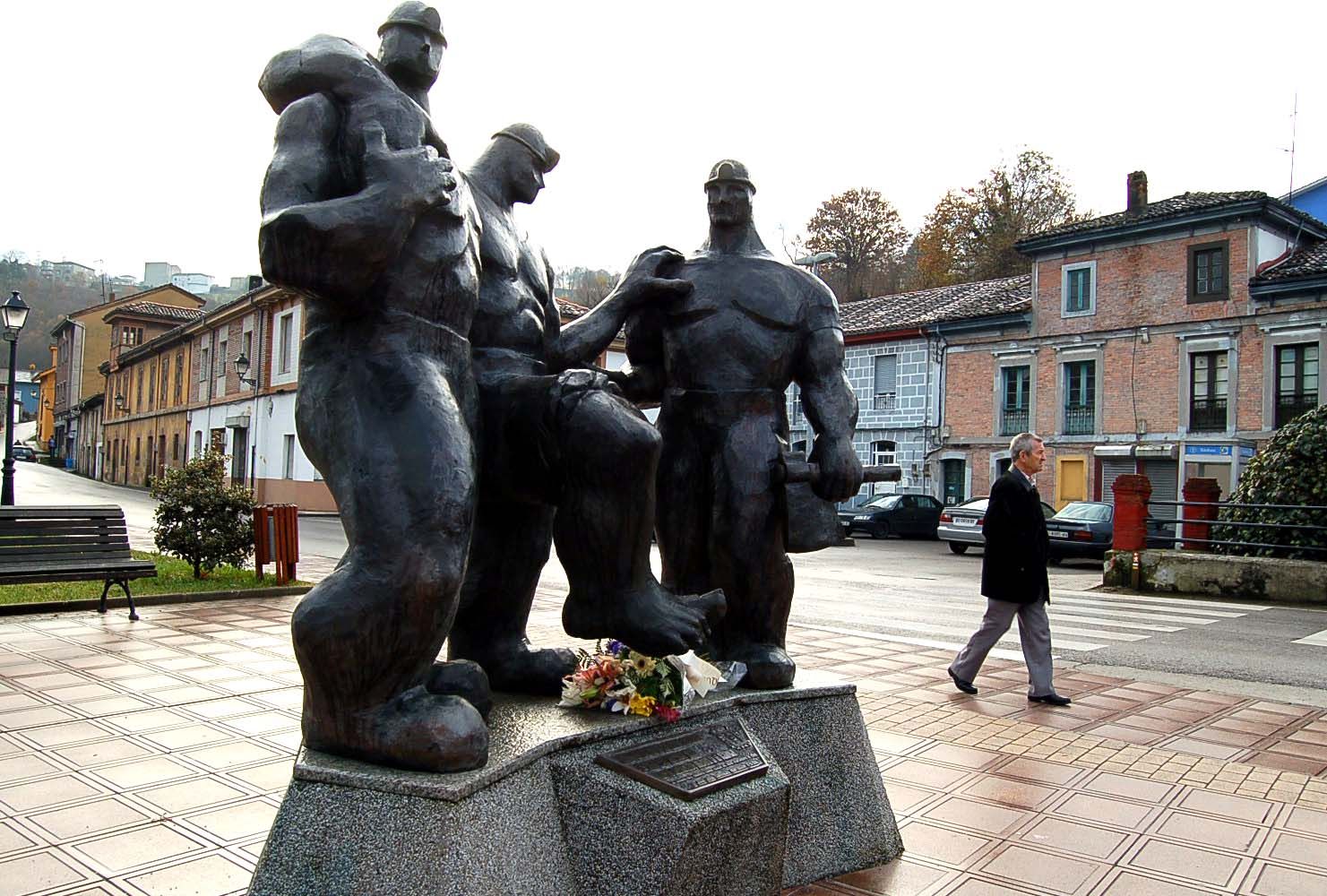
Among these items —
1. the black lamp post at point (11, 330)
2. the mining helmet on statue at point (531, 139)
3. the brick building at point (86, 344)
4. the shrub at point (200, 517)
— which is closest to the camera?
the mining helmet on statue at point (531, 139)

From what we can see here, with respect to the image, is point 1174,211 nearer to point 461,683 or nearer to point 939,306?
point 939,306

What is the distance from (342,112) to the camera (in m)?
2.40

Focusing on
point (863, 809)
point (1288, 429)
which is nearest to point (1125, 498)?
point (1288, 429)

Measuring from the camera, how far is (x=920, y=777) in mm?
4305

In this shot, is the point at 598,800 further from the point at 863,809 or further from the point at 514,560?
the point at 863,809

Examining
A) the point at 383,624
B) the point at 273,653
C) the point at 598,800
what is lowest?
the point at 273,653

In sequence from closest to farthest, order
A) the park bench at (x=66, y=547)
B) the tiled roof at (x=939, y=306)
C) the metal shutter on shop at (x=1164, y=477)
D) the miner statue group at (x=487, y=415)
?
the miner statue group at (x=487, y=415), the park bench at (x=66, y=547), the metal shutter on shop at (x=1164, y=477), the tiled roof at (x=939, y=306)

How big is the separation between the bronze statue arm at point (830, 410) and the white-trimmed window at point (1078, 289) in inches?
897

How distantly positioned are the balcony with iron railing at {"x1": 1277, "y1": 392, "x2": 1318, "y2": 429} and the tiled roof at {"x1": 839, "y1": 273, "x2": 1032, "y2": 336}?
6.14m

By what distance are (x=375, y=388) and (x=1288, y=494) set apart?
1378 centimetres

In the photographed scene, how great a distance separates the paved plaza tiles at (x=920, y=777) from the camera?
124 inches

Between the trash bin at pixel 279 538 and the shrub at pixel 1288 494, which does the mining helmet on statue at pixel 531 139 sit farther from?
the shrub at pixel 1288 494

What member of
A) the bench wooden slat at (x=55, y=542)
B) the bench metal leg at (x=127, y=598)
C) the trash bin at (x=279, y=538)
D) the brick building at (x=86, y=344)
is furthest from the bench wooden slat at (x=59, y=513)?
the brick building at (x=86, y=344)

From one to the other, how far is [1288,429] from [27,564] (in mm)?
14483
